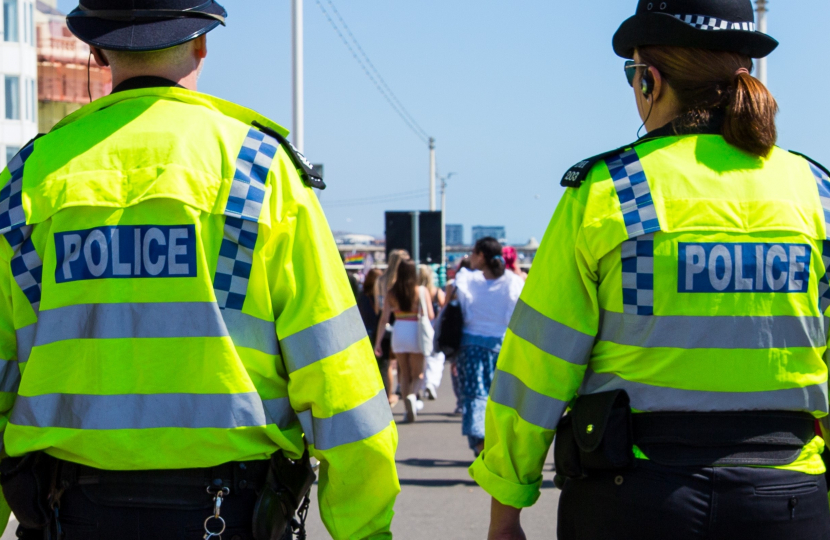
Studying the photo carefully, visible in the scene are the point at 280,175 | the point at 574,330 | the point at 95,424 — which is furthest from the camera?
the point at 574,330

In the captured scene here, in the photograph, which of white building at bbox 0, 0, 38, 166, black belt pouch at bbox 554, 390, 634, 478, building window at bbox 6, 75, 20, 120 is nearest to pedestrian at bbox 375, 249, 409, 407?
black belt pouch at bbox 554, 390, 634, 478

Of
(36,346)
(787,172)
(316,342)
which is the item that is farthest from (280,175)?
(787,172)

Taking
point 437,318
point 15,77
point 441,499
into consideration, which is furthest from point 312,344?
point 15,77

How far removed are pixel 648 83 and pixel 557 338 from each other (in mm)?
730

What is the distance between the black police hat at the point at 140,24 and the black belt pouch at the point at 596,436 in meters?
1.30

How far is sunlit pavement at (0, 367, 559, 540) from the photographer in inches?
230

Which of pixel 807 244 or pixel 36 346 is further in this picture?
pixel 807 244

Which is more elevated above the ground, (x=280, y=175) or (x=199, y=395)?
(x=280, y=175)

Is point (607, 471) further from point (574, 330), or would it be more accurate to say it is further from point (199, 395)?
point (199, 395)

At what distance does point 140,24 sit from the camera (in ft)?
7.26

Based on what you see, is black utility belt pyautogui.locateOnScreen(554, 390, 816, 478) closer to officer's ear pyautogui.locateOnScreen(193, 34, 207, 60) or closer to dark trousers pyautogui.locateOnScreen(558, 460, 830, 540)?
dark trousers pyautogui.locateOnScreen(558, 460, 830, 540)

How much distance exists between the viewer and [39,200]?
6.96 ft

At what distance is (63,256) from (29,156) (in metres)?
0.31

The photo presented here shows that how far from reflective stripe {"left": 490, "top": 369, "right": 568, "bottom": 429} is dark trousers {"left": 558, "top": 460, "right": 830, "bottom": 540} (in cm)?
22
